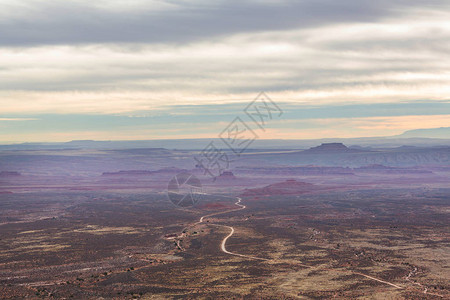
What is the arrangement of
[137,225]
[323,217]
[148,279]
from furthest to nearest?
[323,217] < [137,225] < [148,279]

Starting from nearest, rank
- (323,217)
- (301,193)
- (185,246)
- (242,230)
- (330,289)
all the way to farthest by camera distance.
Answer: (330,289) < (185,246) < (242,230) < (323,217) < (301,193)

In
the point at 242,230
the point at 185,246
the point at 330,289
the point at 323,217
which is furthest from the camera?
the point at 323,217

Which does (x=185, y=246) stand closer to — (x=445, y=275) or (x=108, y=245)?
(x=108, y=245)

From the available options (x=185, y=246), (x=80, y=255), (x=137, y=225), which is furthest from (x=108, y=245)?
(x=137, y=225)

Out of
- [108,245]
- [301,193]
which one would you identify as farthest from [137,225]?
[301,193]

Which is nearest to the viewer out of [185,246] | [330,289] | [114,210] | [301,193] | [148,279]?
[330,289]

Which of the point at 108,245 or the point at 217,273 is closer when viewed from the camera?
the point at 217,273

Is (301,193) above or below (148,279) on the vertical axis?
below

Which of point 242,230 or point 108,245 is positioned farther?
point 242,230

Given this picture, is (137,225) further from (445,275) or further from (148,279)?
(445,275)
